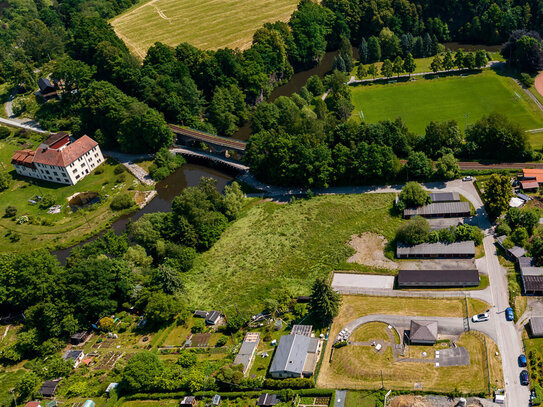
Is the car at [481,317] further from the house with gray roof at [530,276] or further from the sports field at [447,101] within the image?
the sports field at [447,101]

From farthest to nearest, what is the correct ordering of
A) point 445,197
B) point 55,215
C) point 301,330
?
point 55,215 → point 445,197 → point 301,330

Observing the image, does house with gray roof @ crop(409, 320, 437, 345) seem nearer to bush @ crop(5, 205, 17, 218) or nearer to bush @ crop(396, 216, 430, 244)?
bush @ crop(396, 216, 430, 244)

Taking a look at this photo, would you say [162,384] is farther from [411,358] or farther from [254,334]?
[411,358]

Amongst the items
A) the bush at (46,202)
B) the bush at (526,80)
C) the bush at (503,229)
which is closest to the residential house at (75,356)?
the bush at (46,202)

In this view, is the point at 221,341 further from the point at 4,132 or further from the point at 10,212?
the point at 4,132

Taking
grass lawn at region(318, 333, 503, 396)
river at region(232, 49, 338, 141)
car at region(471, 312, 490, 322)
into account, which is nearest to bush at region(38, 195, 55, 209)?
river at region(232, 49, 338, 141)

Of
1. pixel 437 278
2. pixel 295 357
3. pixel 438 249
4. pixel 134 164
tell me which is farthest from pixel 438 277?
pixel 134 164
